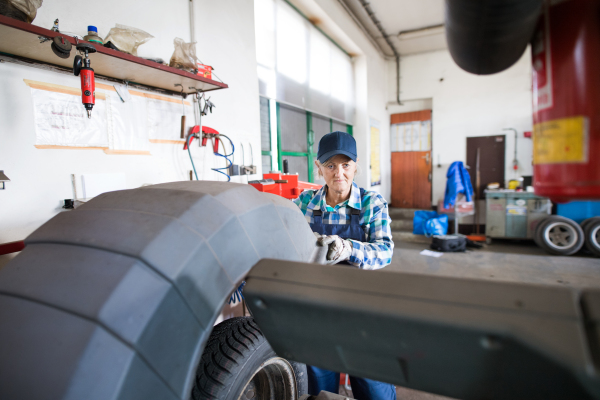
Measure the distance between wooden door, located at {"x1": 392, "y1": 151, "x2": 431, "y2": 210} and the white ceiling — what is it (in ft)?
7.49

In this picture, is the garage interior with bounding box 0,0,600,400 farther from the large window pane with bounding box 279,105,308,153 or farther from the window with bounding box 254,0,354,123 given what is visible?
the large window pane with bounding box 279,105,308,153

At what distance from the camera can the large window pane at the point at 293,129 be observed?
3.86 m

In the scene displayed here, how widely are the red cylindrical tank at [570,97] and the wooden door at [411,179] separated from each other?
7.23m

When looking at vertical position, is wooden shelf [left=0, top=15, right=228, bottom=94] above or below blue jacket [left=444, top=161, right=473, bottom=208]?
above

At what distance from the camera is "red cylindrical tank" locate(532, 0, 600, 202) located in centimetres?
34

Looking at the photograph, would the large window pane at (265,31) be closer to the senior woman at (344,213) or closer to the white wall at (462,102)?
the senior woman at (344,213)

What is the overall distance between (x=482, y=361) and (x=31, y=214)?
1.71m

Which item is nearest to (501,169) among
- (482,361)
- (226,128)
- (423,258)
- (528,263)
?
(528,263)

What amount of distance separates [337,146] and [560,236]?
4796mm

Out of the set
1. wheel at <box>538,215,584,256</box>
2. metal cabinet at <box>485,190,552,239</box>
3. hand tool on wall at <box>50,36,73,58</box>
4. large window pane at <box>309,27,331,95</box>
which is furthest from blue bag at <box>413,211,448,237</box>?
hand tool on wall at <box>50,36,73,58</box>

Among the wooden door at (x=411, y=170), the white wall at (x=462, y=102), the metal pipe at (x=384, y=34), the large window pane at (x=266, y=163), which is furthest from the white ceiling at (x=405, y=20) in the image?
the large window pane at (x=266, y=163)

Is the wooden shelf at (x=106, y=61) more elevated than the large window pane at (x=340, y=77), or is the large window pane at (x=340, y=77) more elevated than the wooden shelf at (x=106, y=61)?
the large window pane at (x=340, y=77)

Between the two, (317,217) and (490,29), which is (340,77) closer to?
(317,217)

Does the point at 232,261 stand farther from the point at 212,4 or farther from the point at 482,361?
the point at 212,4
